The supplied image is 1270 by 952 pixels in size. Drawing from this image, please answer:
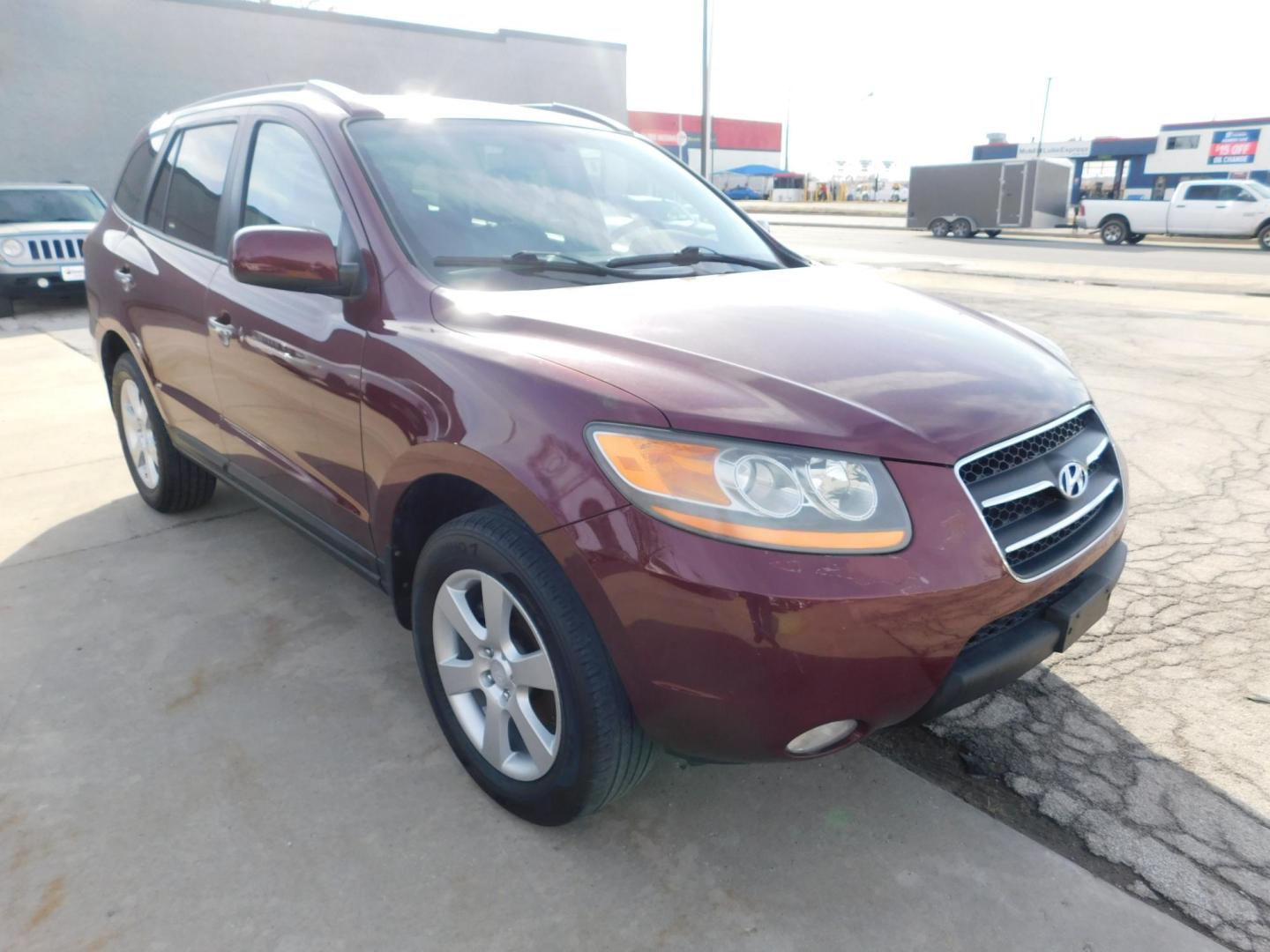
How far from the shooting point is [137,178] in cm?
416

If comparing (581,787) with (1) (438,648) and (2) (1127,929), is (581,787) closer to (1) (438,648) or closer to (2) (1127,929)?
(1) (438,648)

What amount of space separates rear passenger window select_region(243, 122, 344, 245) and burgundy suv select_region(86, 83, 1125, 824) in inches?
0.6

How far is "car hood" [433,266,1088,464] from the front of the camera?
183 cm

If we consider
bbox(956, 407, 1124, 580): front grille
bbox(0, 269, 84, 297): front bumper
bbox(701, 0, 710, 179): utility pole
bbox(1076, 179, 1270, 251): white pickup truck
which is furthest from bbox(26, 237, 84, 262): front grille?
bbox(1076, 179, 1270, 251): white pickup truck

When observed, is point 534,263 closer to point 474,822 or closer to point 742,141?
point 474,822

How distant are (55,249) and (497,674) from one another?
11.4 m

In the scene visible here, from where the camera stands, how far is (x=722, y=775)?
2.48 metres

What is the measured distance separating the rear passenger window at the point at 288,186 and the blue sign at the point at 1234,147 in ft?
138

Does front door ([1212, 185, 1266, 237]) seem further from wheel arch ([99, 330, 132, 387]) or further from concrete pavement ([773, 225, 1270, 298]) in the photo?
wheel arch ([99, 330, 132, 387])

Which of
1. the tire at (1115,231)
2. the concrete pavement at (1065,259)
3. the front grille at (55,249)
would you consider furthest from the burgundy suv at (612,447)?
the tire at (1115,231)

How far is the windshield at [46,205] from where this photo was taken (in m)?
11.3

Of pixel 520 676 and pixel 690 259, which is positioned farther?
Answer: pixel 690 259

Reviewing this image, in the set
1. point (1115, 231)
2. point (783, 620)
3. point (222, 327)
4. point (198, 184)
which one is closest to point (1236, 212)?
point (1115, 231)

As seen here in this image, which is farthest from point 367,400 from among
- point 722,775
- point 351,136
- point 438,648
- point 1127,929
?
point 1127,929
